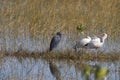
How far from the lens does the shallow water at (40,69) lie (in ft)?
20.5

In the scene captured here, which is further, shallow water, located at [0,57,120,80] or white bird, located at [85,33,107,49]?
white bird, located at [85,33,107,49]

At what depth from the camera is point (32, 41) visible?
8.74m

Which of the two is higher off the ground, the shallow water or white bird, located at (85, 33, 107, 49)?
white bird, located at (85, 33, 107, 49)

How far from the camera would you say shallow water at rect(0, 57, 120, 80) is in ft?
20.5

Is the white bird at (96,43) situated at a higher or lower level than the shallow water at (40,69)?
higher

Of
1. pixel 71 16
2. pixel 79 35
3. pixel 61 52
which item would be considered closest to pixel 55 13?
pixel 71 16

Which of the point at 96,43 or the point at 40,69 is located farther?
the point at 96,43

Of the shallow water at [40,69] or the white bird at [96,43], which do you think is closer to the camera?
the shallow water at [40,69]

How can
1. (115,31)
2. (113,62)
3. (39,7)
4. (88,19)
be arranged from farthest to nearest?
(39,7) → (88,19) → (115,31) → (113,62)

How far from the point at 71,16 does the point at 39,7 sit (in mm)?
1011

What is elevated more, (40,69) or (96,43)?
(96,43)

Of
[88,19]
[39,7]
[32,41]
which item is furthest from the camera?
[39,7]

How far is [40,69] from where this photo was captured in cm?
697

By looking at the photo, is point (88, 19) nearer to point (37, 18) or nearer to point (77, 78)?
point (37, 18)
